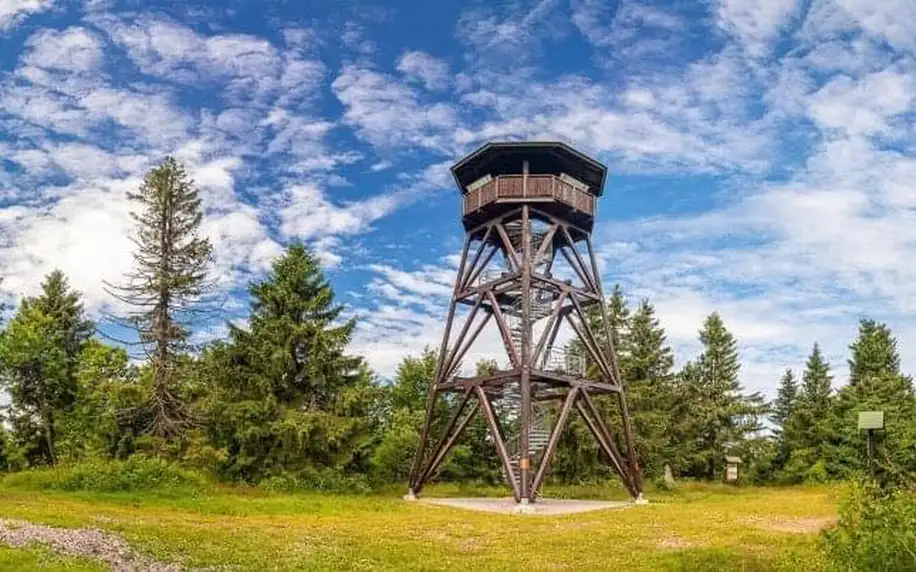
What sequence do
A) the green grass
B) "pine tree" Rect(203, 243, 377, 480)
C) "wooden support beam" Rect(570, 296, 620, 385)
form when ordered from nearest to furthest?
the green grass < "wooden support beam" Rect(570, 296, 620, 385) < "pine tree" Rect(203, 243, 377, 480)

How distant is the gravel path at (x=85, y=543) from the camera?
405 inches

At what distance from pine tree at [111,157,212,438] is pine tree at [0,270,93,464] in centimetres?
1141

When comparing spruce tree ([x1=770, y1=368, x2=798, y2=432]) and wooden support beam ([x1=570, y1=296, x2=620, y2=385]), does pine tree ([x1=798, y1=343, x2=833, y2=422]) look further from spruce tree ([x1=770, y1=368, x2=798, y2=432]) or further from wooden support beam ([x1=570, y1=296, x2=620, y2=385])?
wooden support beam ([x1=570, y1=296, x2=620, y2=385])

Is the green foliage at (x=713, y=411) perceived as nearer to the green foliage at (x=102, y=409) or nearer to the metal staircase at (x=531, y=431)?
the metal staircase at (x=531, y=431)

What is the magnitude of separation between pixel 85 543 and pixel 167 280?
833 inches

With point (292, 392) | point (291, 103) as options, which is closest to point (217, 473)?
point (292, 392)

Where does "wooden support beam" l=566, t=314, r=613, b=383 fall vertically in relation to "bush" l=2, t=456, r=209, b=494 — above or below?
above

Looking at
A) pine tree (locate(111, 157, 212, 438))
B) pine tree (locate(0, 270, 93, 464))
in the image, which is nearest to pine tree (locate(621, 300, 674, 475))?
pine tree (locate(111, 157, 212, 438))

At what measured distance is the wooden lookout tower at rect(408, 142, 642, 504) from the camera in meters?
25.0

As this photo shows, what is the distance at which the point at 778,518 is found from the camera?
19.0 metres

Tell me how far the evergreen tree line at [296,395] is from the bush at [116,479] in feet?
16.5

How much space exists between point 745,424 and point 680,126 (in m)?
33.7

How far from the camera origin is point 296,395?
3125cm

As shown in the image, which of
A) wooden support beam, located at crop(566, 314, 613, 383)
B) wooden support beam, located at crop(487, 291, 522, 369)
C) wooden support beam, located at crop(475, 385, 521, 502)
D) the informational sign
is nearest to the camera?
the informational sign
